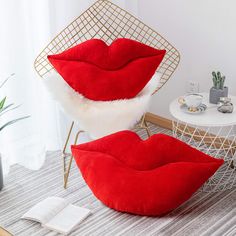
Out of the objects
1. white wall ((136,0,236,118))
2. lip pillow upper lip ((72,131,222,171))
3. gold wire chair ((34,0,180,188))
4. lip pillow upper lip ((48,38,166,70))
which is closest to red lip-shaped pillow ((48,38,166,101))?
lip pillow upper lip ((48,38,166,70))

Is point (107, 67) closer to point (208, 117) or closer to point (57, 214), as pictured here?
point (208, 117)

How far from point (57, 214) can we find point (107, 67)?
0.87 m

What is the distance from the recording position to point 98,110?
2498 mm

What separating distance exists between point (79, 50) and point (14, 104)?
0.58 m

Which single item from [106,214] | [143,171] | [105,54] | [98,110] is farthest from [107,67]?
[106,214]

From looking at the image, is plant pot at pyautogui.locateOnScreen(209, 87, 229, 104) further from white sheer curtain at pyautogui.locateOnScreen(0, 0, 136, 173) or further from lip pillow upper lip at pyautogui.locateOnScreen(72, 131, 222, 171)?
white sheer curtain at pyautogui.locateOnScreen(0, 0, 136, 173)

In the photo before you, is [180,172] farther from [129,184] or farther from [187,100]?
[187,100]

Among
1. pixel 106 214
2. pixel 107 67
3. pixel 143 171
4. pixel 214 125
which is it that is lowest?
pixel 106 214

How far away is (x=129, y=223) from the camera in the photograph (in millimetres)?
2328

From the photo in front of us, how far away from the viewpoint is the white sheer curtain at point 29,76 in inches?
111

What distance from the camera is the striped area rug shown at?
229cm

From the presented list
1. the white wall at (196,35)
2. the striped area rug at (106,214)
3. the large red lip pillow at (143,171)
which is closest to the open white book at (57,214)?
the striped area rug at (106,214)

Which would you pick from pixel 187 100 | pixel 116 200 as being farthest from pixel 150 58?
pixel 116 200

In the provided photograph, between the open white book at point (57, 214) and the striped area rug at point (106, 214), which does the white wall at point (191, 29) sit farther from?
the open white book at point (57, 214)
